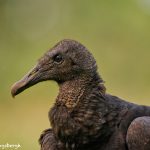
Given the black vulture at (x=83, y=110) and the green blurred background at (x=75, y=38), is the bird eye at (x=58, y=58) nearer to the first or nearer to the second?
the black vulture at (x=83, y=110)

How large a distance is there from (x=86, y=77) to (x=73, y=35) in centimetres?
1200

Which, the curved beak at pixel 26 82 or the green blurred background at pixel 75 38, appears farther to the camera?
the green blurred background at pixel 75 38

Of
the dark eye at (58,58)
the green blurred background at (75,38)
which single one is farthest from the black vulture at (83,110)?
the green blurred background at (75,38)

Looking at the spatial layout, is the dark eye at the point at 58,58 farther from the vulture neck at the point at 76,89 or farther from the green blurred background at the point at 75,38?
the green blurred background at the point at 75,38

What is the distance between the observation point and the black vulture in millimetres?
7387

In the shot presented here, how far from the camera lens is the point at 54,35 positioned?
64.8 ft

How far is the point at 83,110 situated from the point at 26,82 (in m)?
0.56

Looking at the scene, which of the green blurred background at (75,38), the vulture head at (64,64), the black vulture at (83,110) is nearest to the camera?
the black vulture at (83,110)

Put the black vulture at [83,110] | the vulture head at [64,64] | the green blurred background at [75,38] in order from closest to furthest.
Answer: the black vulture at [83,110] < the vulture head at [64,64] < the green blurred background at [75,38]

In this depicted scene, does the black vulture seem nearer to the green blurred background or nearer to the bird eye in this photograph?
the bird eye

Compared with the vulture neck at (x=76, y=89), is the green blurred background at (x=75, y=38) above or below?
above

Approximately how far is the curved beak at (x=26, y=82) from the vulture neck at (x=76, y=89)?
0.91 ft

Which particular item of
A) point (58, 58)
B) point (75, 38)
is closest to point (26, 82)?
point (58, 58)

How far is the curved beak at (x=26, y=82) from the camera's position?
7422 mm
